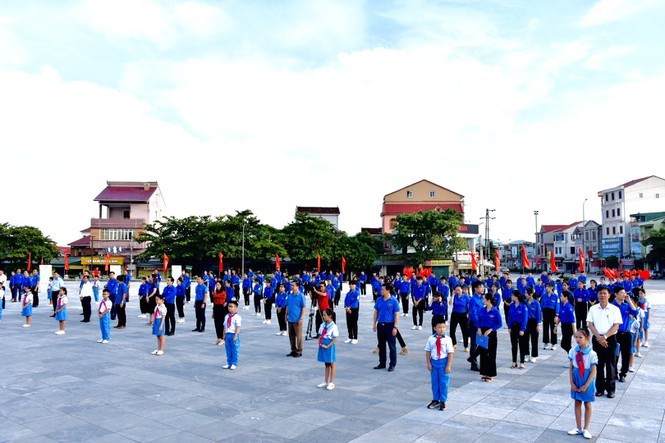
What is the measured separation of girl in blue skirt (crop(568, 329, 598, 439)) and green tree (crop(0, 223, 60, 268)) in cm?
5698

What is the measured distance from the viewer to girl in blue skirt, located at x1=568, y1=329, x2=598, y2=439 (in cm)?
626

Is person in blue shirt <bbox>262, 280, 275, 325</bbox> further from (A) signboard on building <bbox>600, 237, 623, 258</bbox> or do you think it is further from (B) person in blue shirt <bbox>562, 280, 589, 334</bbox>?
(A) signboard on building <bbox>600, 237, 623, 258</bbox>

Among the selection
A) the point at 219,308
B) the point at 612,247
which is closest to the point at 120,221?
the point at 219,308

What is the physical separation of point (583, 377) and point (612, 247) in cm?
7973

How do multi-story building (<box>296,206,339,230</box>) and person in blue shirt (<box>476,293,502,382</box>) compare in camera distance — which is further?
multi-story building (<box>296,206,339,230</box>)

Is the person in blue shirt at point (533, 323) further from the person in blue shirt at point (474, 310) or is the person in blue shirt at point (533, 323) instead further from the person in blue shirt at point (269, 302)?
the person in blue shirt at point (269, 302)

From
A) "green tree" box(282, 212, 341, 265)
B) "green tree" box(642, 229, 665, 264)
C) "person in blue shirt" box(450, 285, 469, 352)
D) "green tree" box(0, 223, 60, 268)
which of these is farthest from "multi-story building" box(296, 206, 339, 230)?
"person in blue shirt" box(450, 285, 469, 352)

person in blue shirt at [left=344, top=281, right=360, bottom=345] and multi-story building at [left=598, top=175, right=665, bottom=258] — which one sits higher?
multi-story building at [left=598, top=175, right=665, bottom=258]

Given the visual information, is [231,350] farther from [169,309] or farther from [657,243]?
[657,243]

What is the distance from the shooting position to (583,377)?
6312 millimetres

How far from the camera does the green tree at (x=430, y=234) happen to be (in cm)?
5344

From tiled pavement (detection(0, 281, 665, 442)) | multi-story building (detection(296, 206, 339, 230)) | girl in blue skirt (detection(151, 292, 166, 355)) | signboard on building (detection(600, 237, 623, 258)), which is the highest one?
multi-story building (detection(296, 206, 339, 230))

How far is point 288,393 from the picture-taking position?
8453 mm

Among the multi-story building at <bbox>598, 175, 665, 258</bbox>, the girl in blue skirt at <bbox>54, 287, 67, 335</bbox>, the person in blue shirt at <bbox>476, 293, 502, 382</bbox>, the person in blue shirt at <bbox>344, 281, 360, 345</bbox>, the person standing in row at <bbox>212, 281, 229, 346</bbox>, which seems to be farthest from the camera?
the multi-story building at <bbox>598, 175, 665, 258</bbox>
